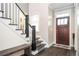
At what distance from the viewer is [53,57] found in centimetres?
154

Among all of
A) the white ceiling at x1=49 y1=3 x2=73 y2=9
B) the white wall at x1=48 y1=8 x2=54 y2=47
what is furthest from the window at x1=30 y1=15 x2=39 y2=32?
the white ceiling at x1=49 y1=3 x2=73 y2=9

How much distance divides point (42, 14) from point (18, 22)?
0.46 m

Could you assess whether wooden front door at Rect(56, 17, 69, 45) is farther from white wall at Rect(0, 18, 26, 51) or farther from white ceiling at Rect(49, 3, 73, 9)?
white wall at Rect(0, 18, 26, 51)

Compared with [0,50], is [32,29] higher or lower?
higher

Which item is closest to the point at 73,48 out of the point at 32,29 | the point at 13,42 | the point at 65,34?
the point at 65,34

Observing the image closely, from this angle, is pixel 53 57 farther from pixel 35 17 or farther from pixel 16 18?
pixel 16 18

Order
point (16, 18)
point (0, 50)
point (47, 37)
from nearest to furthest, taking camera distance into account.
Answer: point (0, 50) → point (16, 18) → point (47, 37)

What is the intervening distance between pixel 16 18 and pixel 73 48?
1145 millimetres

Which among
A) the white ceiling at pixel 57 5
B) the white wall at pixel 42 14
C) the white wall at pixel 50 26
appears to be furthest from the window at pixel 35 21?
the white ceiling at pixel 57 5

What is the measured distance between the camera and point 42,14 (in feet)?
5.22

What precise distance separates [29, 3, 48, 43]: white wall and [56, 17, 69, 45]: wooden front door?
0.73 feet

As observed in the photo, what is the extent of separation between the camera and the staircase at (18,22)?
145 centimetres

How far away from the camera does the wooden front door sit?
1534mm

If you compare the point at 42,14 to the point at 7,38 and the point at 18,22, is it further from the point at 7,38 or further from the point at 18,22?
the point at 7,38
